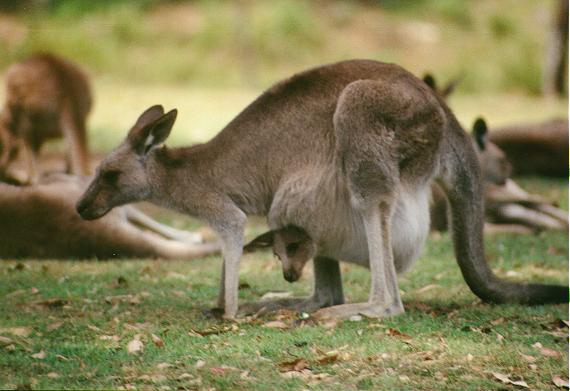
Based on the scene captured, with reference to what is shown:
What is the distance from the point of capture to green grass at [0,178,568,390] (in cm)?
439

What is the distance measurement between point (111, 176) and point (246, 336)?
1.25 m

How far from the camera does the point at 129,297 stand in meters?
6.07

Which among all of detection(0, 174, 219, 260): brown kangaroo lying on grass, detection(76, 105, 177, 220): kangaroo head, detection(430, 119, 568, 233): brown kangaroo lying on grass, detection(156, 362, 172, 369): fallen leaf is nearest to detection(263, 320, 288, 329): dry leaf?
detection(156, 362, 172, 369): fallen leaf

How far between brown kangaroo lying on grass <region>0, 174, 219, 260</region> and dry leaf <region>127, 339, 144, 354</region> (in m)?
2.52

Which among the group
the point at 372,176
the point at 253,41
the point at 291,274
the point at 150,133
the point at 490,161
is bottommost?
the point at 291,274

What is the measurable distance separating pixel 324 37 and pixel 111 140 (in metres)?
6.13

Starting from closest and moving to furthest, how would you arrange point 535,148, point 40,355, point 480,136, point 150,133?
point 40,355 < point 150,133 < point 480,136 < point 535,148

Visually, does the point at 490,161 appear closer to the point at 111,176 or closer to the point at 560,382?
the point at 111,176

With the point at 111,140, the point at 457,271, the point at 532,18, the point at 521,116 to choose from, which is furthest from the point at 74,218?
the point at 532,18

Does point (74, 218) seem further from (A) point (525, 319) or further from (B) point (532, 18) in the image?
(B) point (532, 18)

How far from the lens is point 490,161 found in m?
8.86

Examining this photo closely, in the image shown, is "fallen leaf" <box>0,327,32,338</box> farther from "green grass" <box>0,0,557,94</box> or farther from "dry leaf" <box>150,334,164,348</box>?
"green grass" <box>0,0,557,94</box>

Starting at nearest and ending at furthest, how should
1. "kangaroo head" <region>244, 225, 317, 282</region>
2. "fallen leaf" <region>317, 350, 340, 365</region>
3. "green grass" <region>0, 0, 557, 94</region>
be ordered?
"fallen leaf" <region>317, 350, 340, 365</region> → "kangaroo head" <region>244, 225, 317, 282</region> → "green grass" <region>0, 0, 557, 94</region>

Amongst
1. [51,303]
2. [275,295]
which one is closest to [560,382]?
[275,295]
